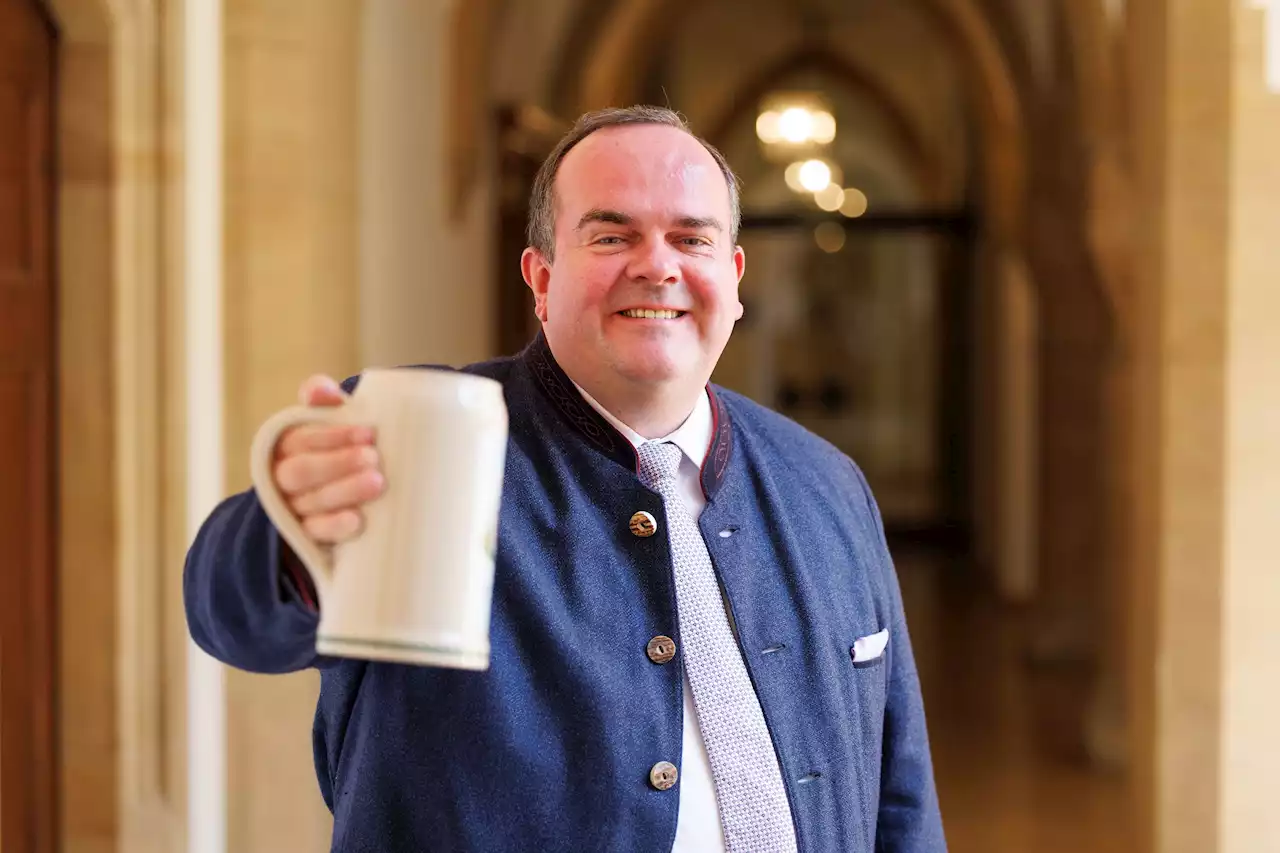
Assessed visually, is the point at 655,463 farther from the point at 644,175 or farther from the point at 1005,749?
the point at 1005,749

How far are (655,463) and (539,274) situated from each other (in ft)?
0.92

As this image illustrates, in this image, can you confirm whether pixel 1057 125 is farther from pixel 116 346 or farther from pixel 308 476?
pixel 308 476

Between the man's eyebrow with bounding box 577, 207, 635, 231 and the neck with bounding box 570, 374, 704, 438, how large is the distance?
0.57 feet

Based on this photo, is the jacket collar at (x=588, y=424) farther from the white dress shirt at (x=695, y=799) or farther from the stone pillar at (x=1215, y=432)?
the stone pillar at (x=1215, y=432)

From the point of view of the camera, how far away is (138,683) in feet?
9.93

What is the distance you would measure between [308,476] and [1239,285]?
3.01 meters

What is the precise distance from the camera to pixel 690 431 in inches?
62.2

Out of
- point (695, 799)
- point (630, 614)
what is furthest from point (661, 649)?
point (695, 799)

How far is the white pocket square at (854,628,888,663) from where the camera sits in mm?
1615

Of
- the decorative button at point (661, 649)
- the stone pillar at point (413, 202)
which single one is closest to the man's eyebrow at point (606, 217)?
the decorative button at point (661, 649)

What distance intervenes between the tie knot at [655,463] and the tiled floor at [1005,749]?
3310 millimetres

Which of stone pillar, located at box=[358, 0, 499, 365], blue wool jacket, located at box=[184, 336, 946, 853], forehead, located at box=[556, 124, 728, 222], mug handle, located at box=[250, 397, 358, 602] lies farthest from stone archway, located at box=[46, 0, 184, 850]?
mug handle, located at box=[250, 397, 358, 602]

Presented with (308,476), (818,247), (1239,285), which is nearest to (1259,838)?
(1239,285)

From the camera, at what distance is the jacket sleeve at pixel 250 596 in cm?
113
